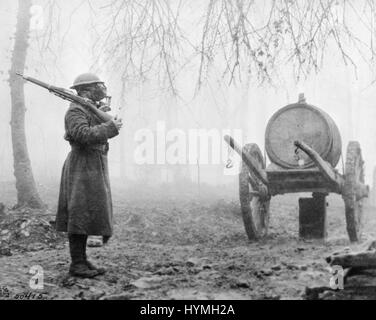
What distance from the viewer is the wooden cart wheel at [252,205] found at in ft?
22.2

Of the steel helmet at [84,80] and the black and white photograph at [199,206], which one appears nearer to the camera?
the black and white photograph at [199,206]

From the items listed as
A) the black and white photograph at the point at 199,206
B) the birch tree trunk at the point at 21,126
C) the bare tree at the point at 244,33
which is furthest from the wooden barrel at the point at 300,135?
the birch tree trunk at the point at 21,126

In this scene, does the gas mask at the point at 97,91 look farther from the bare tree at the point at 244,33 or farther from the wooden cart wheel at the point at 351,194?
the wooden cart wheel at the point at 351,194

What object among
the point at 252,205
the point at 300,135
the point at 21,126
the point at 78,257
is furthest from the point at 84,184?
the point at 21,126

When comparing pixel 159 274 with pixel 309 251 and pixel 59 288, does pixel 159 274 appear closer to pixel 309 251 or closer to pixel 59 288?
pixel 59 288

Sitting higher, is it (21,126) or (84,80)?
(21,126)

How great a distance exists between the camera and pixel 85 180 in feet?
15.8

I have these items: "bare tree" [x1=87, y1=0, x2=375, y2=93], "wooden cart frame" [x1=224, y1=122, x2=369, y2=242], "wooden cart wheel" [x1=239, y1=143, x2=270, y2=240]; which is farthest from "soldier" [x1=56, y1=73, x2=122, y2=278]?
"wooden cart wheel" [x1=239, y1=143, x2=270, y2=240]

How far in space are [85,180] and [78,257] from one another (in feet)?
2.74

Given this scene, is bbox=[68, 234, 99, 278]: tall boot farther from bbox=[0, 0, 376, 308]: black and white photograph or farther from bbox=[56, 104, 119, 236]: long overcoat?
bbox=[56, 104, 119, 236]: long overcoat

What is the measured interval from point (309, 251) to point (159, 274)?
217 cm

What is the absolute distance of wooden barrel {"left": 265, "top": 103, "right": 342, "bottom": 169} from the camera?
7044mm

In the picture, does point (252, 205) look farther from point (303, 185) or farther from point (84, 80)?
point (84, 80)

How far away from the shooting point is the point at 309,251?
6.32 metres
